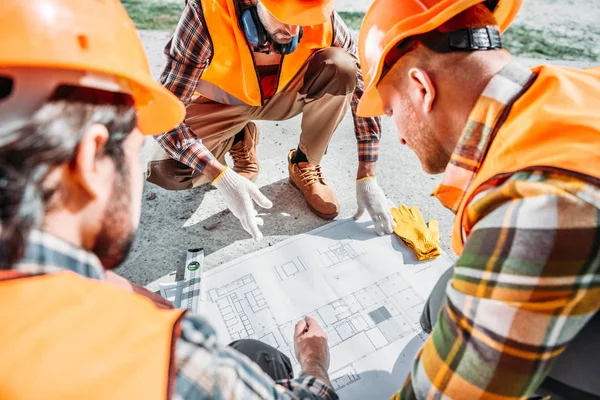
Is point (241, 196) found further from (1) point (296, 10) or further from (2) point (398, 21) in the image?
(2) point (398, 21)

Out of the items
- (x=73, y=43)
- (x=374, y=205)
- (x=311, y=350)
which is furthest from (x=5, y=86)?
(x=374, y=205)

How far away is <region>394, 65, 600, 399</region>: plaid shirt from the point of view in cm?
56

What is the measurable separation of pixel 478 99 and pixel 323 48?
3.55ft

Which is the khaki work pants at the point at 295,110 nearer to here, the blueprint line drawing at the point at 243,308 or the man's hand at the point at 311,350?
the blueprint line drawing at the point at 243,308

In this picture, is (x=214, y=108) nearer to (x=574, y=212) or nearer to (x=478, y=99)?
(x=478, y=99)

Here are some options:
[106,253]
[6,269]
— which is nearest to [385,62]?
[106,253]

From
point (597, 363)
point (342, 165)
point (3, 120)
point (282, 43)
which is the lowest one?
point (342, 165)

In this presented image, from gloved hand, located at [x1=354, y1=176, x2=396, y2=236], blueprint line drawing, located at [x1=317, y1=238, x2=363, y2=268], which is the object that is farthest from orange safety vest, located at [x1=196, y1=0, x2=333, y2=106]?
blueprint line drawing, located at [x1=317, y1=238, x2=363, y2=268]

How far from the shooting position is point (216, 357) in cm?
60

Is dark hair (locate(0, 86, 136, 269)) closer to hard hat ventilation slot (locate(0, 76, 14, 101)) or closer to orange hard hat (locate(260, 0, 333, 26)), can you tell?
hard hat ventilation slot (locate(0, 76, 14, 101))

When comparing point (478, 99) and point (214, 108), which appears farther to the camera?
point (214, 108)

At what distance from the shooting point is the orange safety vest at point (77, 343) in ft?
1.52

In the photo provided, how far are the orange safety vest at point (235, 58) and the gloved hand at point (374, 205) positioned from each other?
54 centimetres

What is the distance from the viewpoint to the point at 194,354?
1.88ft
